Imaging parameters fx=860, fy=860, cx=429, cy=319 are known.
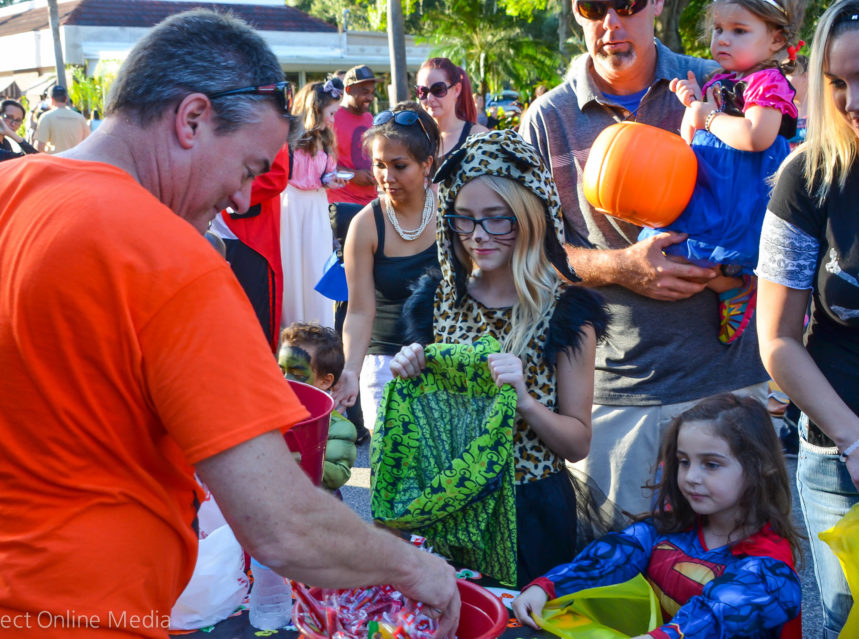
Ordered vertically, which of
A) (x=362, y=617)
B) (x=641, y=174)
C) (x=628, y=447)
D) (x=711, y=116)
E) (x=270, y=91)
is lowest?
(x=628, y=447)

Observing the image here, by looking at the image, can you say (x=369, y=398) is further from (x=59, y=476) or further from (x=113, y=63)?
(x=113, y=63)

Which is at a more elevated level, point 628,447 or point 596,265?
point 596,265

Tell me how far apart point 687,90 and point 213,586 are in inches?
84.9

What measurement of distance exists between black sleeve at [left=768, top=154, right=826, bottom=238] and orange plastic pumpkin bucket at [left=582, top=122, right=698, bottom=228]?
1.80 ft

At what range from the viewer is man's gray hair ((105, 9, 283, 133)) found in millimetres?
1508

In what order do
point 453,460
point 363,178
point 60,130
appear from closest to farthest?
1. point 453,460
2. point 363,178
3. point 60,130

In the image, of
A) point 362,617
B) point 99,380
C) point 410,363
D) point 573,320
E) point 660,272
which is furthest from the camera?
point 660,272

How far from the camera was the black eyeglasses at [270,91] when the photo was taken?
1529 millimetres

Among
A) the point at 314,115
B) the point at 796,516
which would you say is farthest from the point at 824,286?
the point at 314,115

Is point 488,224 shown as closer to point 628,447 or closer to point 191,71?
point 628,447

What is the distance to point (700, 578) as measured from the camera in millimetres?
2162

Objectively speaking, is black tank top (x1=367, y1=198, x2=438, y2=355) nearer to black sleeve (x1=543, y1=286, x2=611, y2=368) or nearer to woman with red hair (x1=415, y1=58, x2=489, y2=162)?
black sleeve (x1=543, y1=286, x2=611, y2=368)

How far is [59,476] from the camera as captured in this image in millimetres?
1366

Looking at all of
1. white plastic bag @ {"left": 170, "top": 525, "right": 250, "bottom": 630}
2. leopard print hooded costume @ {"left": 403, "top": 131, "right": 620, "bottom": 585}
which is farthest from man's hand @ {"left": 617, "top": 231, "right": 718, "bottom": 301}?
white plastic bag @ {"left": 170, "top": 525, "right": 250, "bottom": 630}
